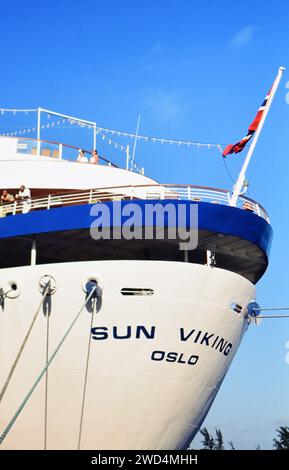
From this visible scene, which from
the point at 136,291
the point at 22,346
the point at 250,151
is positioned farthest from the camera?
the point at 250,151

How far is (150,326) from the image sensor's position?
16.2m

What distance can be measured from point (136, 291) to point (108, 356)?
1.57 metres

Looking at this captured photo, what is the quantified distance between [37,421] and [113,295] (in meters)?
3.28

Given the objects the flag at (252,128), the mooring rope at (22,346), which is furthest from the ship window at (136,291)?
the flag at (252,128)

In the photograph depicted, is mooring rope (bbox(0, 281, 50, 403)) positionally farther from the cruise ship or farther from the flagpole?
the flagpole

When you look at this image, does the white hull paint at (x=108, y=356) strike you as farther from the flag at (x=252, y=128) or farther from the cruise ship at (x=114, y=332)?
the flag at (x=252, y=128)

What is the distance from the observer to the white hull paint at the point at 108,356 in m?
16.0

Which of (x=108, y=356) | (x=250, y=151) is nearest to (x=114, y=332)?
(x=108, y=356)

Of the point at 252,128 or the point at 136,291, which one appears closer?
the point at 136,291

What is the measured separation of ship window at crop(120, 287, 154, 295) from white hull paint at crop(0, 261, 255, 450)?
0.31 ft

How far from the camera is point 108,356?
1598 centimetres

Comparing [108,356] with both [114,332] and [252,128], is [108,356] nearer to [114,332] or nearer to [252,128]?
[114,332]

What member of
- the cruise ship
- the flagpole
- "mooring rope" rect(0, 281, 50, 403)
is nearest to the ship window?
the cruise ship
